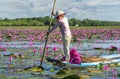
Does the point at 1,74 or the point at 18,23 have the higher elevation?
the point at 1,74

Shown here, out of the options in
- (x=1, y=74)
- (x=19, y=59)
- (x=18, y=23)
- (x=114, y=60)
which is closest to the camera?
(x=1, y=74)

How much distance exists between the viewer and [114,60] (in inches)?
542

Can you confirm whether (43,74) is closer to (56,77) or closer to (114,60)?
(56,77)

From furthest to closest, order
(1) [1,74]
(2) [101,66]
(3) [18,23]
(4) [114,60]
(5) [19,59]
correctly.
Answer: (3) [18,23] < (5) [19,59] < (4) [114,60] < (2) [101,66] < (1) [1,74]

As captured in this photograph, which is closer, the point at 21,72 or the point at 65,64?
the point at 21,72

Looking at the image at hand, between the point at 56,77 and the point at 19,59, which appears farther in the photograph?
the point at 19,59

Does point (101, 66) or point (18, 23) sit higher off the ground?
point (101, 66)

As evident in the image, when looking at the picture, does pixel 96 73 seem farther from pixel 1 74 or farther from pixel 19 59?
pixel 19 59

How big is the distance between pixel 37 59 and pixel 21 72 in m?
3.79

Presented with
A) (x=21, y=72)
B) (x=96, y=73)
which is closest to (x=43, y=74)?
(x=21, y=72)

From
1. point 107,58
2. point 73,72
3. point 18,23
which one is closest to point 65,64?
point 73,72

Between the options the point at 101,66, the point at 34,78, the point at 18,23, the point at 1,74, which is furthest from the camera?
the point at 18,23

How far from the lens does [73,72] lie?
1184 centimetres

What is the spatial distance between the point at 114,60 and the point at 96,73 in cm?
260
